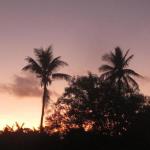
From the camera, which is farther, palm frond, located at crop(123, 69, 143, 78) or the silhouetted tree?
palm frond, located at crop(123, 69, 143, 78)

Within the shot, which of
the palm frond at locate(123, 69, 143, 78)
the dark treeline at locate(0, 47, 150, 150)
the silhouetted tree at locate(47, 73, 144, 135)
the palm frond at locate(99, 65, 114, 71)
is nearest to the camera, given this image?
the dark treeline at locate(0, 47, 150, 150)

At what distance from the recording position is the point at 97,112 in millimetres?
54156

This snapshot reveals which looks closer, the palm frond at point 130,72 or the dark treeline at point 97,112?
the dark treeline at point 97,112

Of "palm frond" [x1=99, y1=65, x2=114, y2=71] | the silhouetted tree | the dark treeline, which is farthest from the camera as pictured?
"palm frond" [x1=99, y1=65, x2=114, y2=71]

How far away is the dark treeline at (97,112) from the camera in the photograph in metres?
40.5

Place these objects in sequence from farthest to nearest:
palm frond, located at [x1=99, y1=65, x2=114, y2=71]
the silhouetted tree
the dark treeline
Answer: palm frond, located at [x1=99, y1=65, x2=114, y2=71], the silhouetted tree, the dark treeline

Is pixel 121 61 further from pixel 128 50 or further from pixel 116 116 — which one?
pixel 116 116

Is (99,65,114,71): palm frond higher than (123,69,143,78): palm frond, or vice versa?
(99,65,114,71): palm frond

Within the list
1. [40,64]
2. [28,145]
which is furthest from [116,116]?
[28,145]

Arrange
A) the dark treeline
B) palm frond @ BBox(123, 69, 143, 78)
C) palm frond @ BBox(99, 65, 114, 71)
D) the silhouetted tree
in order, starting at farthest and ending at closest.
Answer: palm frond @ BBox(99, 65, 114, 71) → palm frond @ BBox(123, 69, 143, 78) → the silhouetted tree → the dark treeline

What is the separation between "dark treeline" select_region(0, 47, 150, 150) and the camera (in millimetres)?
A: 40469

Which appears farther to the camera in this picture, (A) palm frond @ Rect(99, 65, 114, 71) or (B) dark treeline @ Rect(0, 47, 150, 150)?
(A) palm frond @ Rect(99, 65, 114, 71)

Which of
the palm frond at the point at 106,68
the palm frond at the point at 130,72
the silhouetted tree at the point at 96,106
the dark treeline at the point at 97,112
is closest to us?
the dark treeline at the point at 97,112

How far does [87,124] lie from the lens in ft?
177
